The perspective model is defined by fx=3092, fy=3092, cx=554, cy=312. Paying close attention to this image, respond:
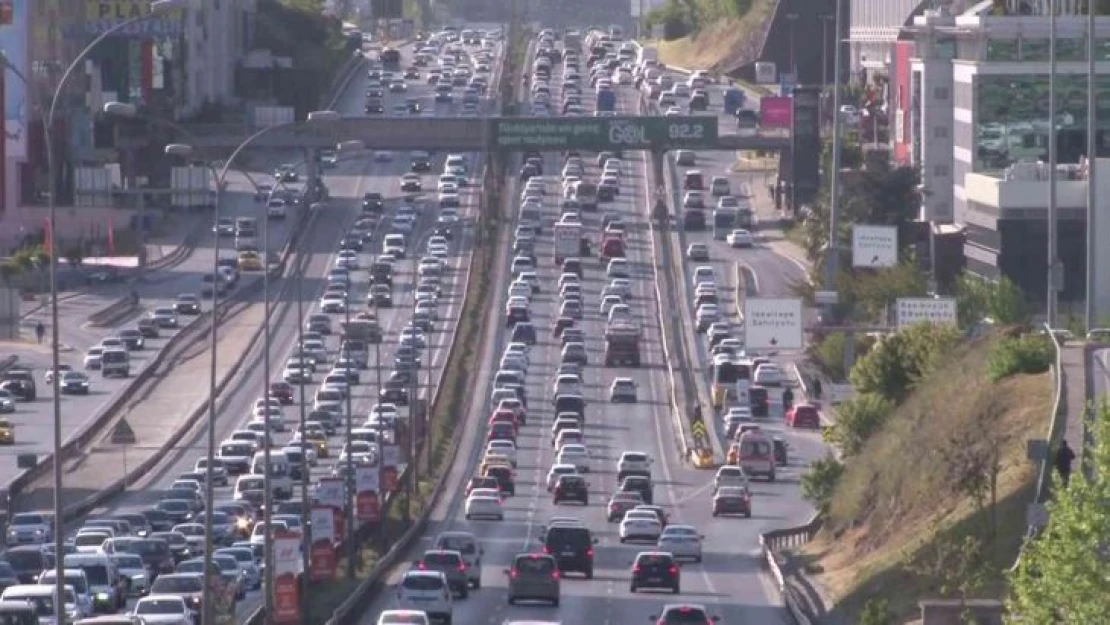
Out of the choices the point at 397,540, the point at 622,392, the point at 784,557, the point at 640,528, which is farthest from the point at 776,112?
the point at 784,557

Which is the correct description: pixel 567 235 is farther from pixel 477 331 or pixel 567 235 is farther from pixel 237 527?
pixel 237 527

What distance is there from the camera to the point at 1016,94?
103188 millimetres

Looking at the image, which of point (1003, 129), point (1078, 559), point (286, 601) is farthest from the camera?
Result: point (1003, 129)

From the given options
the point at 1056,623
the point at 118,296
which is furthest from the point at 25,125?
the point at 1056,623

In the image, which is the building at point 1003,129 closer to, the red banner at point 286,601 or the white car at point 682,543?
the white car at point 682,543

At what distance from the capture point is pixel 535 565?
5541 cm

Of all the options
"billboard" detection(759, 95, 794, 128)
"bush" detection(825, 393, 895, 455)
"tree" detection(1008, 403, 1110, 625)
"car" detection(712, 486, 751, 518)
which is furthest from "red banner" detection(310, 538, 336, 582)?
"billboard" detection(759, 95, 794, 128)

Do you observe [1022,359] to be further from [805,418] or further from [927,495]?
[805,418]

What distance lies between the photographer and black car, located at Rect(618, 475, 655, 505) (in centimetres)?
7581

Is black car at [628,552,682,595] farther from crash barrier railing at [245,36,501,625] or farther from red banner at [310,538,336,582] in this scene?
red banner at [310,538,336,582]

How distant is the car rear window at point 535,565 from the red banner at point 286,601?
861cm

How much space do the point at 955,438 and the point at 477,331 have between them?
5594cm

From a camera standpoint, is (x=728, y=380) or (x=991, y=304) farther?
(x=728, y=380)

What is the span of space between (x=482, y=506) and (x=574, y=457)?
1057 centimetres
